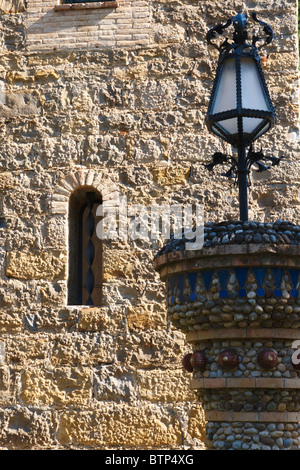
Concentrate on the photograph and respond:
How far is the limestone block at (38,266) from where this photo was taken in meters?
5.99

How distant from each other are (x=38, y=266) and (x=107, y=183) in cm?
82

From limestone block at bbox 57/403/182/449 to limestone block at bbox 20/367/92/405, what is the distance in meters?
0.15

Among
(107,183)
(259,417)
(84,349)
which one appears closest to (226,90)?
(259,417)

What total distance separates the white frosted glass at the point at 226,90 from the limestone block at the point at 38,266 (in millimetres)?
2487

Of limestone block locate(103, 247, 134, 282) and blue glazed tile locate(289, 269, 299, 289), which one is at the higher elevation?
limestone block locate(103, 247, 134, 282)

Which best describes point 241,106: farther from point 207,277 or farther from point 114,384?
point 114,384

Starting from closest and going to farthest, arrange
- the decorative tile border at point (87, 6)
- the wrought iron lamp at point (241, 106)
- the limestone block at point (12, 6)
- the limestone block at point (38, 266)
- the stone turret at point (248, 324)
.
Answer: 1. the stone turret at point (248, 324)
2. the wrought iron lamp at point (241, 106)
3. the limestone block at point (38, 266)
4. the decorative tile border at point (87, 6)
5. the limestone block at point (12, 6)

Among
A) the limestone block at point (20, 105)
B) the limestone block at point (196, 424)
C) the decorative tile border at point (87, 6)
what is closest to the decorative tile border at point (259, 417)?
the limestone block at point (196, 424)

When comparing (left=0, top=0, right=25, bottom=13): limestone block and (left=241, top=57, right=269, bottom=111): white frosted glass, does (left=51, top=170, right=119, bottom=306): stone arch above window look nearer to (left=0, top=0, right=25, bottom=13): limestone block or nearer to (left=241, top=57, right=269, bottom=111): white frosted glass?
(left=0, top=0, right=25, bottom=13): limestone block

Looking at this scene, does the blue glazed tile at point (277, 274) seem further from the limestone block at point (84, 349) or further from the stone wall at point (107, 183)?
the limestone block at point (84, 349)

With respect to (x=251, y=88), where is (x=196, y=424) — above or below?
below

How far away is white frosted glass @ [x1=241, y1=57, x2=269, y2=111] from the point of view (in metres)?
3.78

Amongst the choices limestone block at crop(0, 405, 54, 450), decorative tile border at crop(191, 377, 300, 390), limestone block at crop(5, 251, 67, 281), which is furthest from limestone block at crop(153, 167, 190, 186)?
decorative tile border at crop(191, 377, 300, 390)

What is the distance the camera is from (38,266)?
6016 mm
